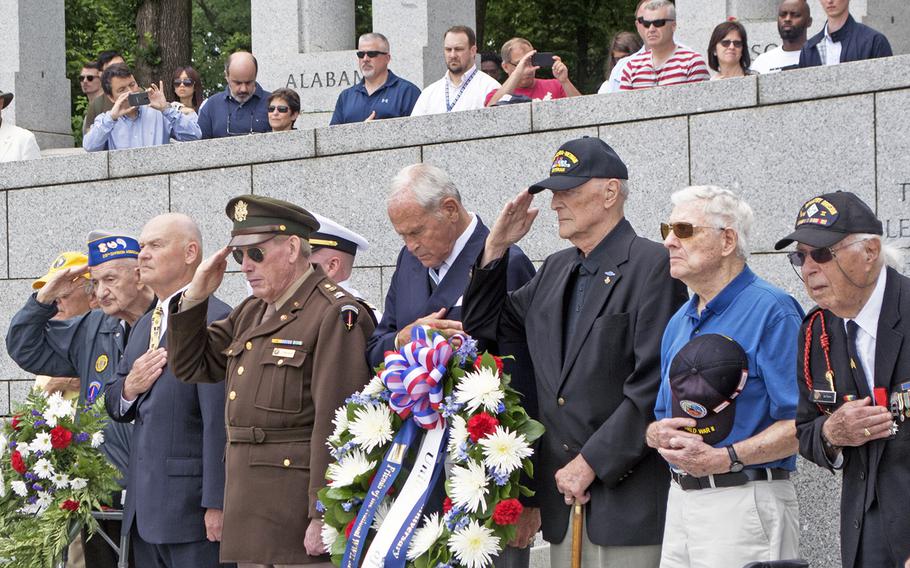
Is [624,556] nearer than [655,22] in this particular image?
Yes

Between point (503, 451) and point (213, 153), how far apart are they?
213 inches

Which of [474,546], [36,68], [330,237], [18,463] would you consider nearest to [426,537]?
[474,546]

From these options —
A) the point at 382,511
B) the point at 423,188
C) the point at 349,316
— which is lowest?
the point at 382,511

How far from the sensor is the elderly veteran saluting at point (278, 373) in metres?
5.55

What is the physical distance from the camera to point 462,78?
31.8 feet

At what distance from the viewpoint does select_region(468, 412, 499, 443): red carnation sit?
16.5 ft

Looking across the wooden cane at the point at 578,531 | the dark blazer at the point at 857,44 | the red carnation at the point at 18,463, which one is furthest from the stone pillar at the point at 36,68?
the wooden cane at the point at 578,531

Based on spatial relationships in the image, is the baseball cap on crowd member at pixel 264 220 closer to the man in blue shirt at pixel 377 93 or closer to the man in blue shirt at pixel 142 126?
the man in blue shirt at pixel 377 93

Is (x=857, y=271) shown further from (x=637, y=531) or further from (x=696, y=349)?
(x=637, y=531)

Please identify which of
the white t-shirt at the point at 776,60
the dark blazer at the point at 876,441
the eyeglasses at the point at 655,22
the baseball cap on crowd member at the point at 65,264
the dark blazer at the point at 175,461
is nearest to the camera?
the dark blazer at the point at 876,441

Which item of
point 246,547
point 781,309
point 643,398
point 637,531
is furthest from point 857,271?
point 246,547

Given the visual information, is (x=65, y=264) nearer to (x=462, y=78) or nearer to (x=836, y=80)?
(x=462, y=78)

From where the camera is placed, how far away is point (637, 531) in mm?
4820

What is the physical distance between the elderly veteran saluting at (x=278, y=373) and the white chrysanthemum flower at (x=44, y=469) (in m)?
0.94
